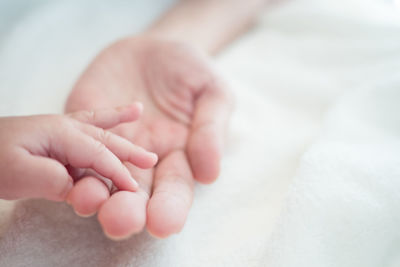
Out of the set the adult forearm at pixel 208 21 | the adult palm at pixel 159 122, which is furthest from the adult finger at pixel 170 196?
the adult forearm at pixel 208 21

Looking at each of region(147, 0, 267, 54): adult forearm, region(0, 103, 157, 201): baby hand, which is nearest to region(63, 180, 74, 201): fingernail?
region(0, 103, 157, 201): baby hand

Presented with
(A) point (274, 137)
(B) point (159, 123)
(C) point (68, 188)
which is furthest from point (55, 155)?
(A) point (274, 137)

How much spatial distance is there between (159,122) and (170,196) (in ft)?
0.74

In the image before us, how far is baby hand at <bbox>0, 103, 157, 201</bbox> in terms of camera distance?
0.40m

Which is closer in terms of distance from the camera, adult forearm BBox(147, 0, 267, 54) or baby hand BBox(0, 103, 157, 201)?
baby hand BBox(0, 103, 157, 201)

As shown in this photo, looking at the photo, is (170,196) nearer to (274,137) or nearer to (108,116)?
(108,116)

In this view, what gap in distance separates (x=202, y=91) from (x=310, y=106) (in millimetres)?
250

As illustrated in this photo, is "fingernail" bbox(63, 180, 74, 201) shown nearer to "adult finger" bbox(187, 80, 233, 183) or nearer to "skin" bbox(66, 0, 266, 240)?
"skin" bbox(66, 0, 266, 240)

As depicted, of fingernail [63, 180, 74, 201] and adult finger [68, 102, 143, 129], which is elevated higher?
adult finger [68, 102, 143, 129]

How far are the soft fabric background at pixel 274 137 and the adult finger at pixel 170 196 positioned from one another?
6 centimetres

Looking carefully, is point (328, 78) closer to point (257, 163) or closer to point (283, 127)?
point (283, 127)

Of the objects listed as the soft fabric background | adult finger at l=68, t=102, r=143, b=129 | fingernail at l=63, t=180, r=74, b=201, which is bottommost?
the soft fabric background

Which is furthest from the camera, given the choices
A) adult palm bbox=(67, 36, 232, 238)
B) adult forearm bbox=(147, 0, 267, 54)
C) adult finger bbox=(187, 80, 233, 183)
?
adult forearm bbox=(147, 0, 267, 54)

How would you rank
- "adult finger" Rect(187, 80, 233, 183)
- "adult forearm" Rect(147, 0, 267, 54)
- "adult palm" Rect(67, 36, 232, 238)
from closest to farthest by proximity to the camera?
"adult palm" Rect(67, 36, 232, 238) → "adult finger" Rect(187, 80, 233, 183) → "adult forearm" Rect(147, 0, 267, 54)
